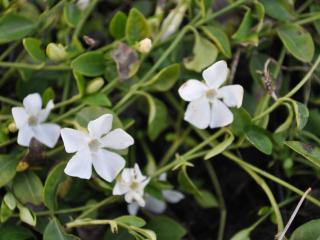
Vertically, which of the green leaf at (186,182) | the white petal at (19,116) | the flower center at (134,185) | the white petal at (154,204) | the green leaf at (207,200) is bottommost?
the green leaf at (207,200)

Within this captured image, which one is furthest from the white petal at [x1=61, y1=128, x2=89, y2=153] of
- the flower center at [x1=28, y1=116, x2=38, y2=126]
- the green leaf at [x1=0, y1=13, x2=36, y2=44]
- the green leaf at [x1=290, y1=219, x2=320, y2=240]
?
the green leaf at [x1=290, y1=219, x2=320, y2=240]

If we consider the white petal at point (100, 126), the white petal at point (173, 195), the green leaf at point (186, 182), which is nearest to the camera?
the white petal at point (100, 126)

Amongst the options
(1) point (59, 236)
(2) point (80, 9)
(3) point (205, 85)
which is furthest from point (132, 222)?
(2) point (80, 9)

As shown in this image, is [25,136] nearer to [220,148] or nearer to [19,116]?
[19,116]

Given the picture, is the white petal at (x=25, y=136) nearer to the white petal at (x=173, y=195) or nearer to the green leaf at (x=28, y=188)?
the green leaf at (x=28, y=188)

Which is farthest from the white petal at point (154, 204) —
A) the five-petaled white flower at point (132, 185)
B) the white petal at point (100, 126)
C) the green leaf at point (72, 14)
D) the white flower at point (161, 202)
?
the green leaf at point (72, 14)

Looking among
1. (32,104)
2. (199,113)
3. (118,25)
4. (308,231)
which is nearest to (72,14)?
(118,25)
